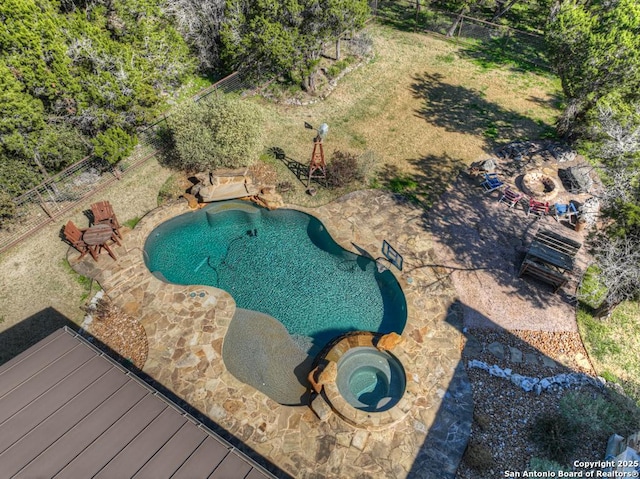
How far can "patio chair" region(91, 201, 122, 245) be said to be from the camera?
17.4m

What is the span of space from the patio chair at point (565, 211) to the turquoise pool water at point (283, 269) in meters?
9.94

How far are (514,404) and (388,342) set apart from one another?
15.8 ft

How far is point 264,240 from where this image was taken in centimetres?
1848

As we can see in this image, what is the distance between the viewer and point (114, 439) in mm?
9008

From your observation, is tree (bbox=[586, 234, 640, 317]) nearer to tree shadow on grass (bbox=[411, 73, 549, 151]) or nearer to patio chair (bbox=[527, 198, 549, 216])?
patio chair (bbox=[527, 198, 549, 216])

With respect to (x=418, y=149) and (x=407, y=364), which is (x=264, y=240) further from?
(x=418, y=149)

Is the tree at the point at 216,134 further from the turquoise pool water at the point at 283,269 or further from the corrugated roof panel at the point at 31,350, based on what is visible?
the corrugated roof panel at the point at 31,350

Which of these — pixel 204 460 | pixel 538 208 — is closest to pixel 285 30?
pixel 538 208

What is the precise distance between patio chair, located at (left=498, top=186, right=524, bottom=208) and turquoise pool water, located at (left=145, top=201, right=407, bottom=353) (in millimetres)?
8426

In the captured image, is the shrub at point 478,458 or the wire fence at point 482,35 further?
the wire fence at point 482,35

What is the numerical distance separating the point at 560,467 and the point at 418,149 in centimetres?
1752

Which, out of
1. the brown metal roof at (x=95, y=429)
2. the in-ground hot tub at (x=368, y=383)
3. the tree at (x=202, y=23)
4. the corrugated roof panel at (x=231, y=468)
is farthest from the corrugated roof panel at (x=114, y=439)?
the tree at (x=202, y=23)

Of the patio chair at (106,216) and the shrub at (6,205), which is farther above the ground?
the shrub at (6,205)

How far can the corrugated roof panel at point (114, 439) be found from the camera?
8430 millimetres
